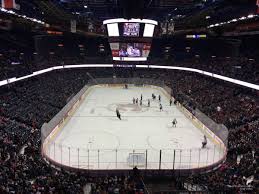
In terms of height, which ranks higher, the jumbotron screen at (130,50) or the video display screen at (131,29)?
the video display screen at (131,29)

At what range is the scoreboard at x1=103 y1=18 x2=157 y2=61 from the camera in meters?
43.0

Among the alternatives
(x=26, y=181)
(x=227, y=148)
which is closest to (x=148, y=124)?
(x=227, y=148)

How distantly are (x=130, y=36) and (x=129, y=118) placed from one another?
64.3ft

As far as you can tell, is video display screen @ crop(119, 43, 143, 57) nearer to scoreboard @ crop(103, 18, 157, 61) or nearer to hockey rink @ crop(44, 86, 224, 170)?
scoreboard @ crop(103, 18, 157, 61)

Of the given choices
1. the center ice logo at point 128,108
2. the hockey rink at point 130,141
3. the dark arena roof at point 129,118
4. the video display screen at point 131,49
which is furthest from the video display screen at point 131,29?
the hockey rink at point 130,141

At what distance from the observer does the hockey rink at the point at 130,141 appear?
17.8 meters

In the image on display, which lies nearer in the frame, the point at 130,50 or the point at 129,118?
the point at 129,118

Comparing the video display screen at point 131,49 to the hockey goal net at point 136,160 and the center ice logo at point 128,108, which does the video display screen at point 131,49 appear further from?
the hockey goal net at point 136,160

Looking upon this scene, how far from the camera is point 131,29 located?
4366cm

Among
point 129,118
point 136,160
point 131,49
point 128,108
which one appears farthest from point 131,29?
point 136,160

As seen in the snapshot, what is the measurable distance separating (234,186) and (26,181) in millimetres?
9046

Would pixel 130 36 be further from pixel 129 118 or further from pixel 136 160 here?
pixel 136 160

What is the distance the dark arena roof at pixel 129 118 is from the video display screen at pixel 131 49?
0.52ft

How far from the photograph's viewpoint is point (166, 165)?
690 inches
